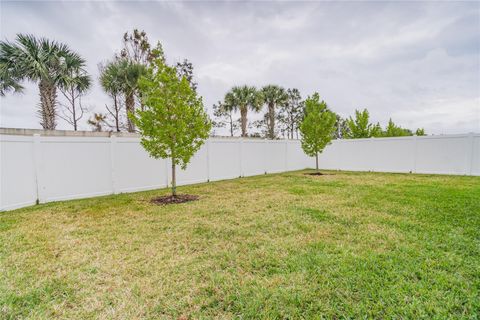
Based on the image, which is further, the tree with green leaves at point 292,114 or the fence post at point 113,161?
the tree with green leaves at point 292,114

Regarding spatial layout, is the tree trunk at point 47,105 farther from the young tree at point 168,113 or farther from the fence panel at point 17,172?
the young tree at point 168,113

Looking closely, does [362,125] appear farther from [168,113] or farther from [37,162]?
[37,162]

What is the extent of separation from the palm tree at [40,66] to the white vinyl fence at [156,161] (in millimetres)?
2989

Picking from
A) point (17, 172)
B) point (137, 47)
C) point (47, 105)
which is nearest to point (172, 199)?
point (17, 172)

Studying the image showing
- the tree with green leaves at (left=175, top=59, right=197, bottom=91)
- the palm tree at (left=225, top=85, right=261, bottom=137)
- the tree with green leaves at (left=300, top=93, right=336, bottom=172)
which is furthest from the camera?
the tree with green leaves at (left=175, top=59, right=197, bottom=91)

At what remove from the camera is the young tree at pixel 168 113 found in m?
6.09

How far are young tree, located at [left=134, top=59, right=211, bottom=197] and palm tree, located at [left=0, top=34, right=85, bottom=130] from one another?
5360 millimetres

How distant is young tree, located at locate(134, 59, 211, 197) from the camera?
6.09 metres

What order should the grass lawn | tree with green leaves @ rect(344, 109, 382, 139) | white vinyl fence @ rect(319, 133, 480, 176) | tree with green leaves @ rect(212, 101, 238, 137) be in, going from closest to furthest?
the grass lawn, white vinyl fence @ rect(319, 133, 480, 176), tree with green leaves @ rect(344, 109, 382, 139), tree with green leaves @ rect(212, 101, 238, 137)

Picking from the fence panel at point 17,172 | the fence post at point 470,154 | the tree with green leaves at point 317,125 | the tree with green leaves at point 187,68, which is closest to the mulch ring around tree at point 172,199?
the fence panel at point 17,172

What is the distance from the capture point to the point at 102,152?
698cm

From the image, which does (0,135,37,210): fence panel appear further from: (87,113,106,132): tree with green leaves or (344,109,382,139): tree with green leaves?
(344,109,382,139): tree with green leaves

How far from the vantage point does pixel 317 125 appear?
1192cm

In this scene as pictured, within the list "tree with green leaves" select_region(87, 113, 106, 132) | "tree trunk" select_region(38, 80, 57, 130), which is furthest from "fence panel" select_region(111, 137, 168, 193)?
"tree with green leaves" select_region(87, 113, 106, 132)
